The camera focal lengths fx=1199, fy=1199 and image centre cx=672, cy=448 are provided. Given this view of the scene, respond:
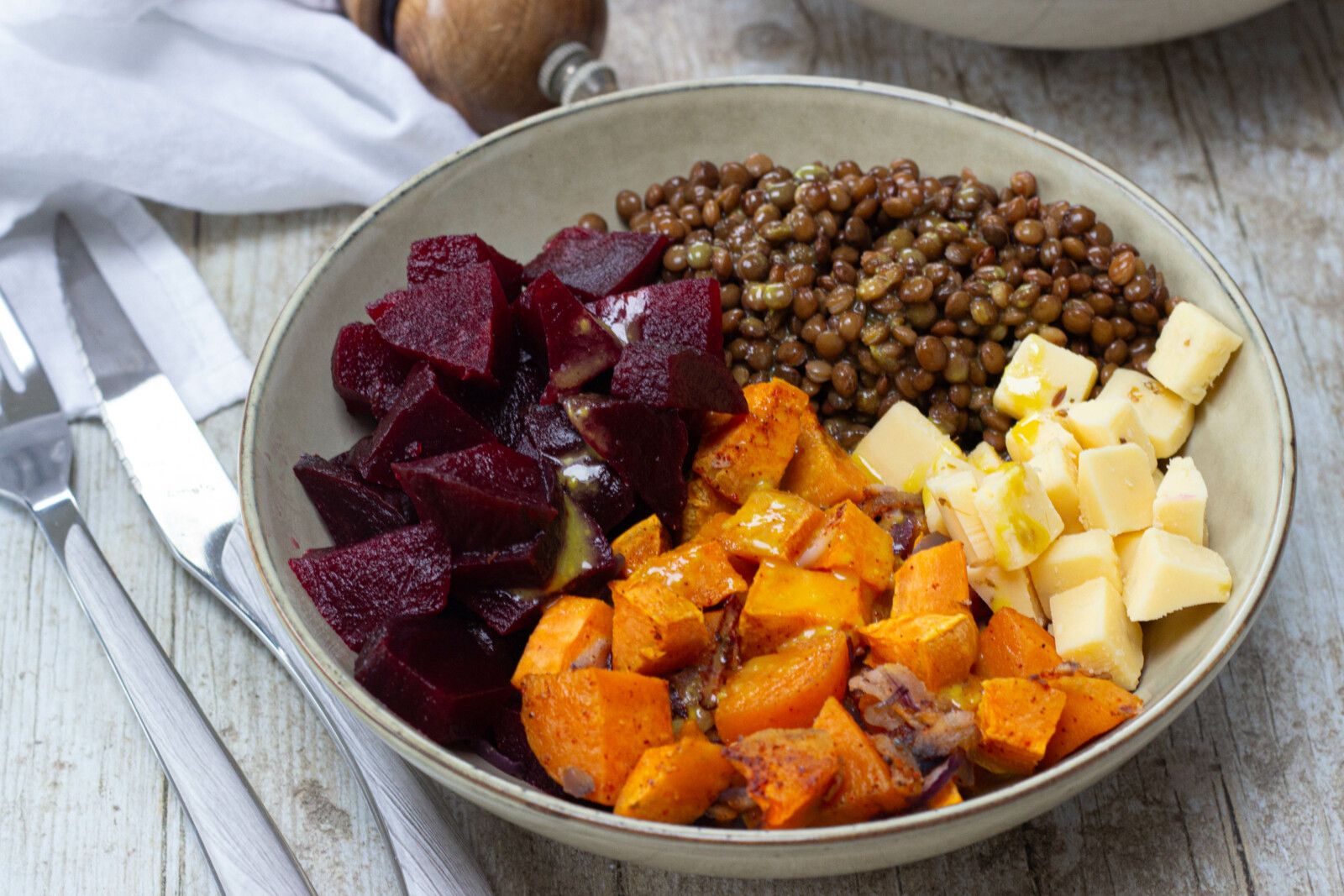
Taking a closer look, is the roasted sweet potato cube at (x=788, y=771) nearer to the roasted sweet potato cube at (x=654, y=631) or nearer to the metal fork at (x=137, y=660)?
the roasted sweet potato cube at (x=654, y=631)

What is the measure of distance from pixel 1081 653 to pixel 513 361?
114cm

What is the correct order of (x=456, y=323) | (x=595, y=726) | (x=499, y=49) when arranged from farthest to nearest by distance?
(x=499, y=49), (x=456, y=323), (x=595, y=726)

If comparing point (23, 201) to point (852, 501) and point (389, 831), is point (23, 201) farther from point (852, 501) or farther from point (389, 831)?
point (852, 501)

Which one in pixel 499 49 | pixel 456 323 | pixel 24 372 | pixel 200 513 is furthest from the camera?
pixel 499 49

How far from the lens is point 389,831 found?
6.71ft

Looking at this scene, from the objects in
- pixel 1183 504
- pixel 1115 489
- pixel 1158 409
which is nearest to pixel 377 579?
pixel 1115 489

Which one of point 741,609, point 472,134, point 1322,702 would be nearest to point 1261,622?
point 1322,702

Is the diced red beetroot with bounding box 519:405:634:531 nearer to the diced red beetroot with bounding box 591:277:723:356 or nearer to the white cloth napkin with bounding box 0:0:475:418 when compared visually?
the diced red beetroot with bounding box 591:277:723:356

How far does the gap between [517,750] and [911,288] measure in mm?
1174

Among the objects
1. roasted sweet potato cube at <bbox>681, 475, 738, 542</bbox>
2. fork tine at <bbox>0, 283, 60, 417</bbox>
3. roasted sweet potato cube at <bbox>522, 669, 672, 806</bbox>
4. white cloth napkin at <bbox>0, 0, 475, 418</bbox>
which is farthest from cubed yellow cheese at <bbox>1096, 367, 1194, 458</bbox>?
fork tine at <bbox>0, 283, 60, 417</bbox>

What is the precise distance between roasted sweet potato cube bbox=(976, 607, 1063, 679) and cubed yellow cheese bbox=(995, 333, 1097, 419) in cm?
52

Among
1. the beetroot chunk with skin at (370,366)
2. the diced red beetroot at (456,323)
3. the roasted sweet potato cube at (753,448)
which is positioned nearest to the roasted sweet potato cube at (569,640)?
the roasted sweet potato cube at (753,448)

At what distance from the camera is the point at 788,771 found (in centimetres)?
169

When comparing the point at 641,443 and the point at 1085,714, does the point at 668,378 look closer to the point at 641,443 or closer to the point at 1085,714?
the point at 641,443
